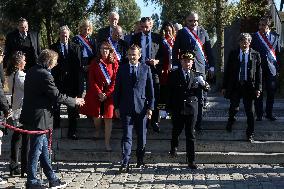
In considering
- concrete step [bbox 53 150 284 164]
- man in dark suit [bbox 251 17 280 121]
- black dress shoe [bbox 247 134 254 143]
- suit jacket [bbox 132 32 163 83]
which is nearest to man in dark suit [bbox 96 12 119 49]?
suit jacket [bbox 132 32 163 83]

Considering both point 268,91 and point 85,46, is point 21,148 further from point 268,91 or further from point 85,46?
point 268,91

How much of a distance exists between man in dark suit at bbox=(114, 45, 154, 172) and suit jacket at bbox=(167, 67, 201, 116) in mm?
367

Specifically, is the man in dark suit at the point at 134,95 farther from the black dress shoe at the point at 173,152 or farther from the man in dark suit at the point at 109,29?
the man in dark suit at the point at 109,29

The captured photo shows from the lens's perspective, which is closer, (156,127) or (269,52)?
(156,127)

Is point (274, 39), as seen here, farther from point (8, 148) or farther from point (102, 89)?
point (8, 148)

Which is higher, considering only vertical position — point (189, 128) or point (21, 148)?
point (189, 128)

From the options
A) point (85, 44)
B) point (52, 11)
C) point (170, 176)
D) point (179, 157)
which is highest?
point (52, 11)

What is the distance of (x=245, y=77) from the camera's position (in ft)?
31.6

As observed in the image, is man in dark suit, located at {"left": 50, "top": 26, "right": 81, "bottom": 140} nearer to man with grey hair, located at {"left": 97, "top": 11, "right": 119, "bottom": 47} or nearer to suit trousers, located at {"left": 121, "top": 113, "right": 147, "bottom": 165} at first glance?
man with grey hair, located at {"left": 97, "top": 11, "right": 119, "bottom": 47}

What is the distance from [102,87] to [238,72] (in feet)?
7.76

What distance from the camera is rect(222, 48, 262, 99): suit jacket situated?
31.3ft

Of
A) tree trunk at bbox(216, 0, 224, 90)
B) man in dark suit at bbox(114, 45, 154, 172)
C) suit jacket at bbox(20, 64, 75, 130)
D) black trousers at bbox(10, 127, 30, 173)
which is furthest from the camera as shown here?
tree trunk at bbox(216, 0, 224, 90)

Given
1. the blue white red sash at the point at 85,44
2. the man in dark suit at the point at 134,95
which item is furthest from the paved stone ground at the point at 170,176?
the blue white red sash at the point at 85,44

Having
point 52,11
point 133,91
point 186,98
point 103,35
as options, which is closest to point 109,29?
point 103,35
